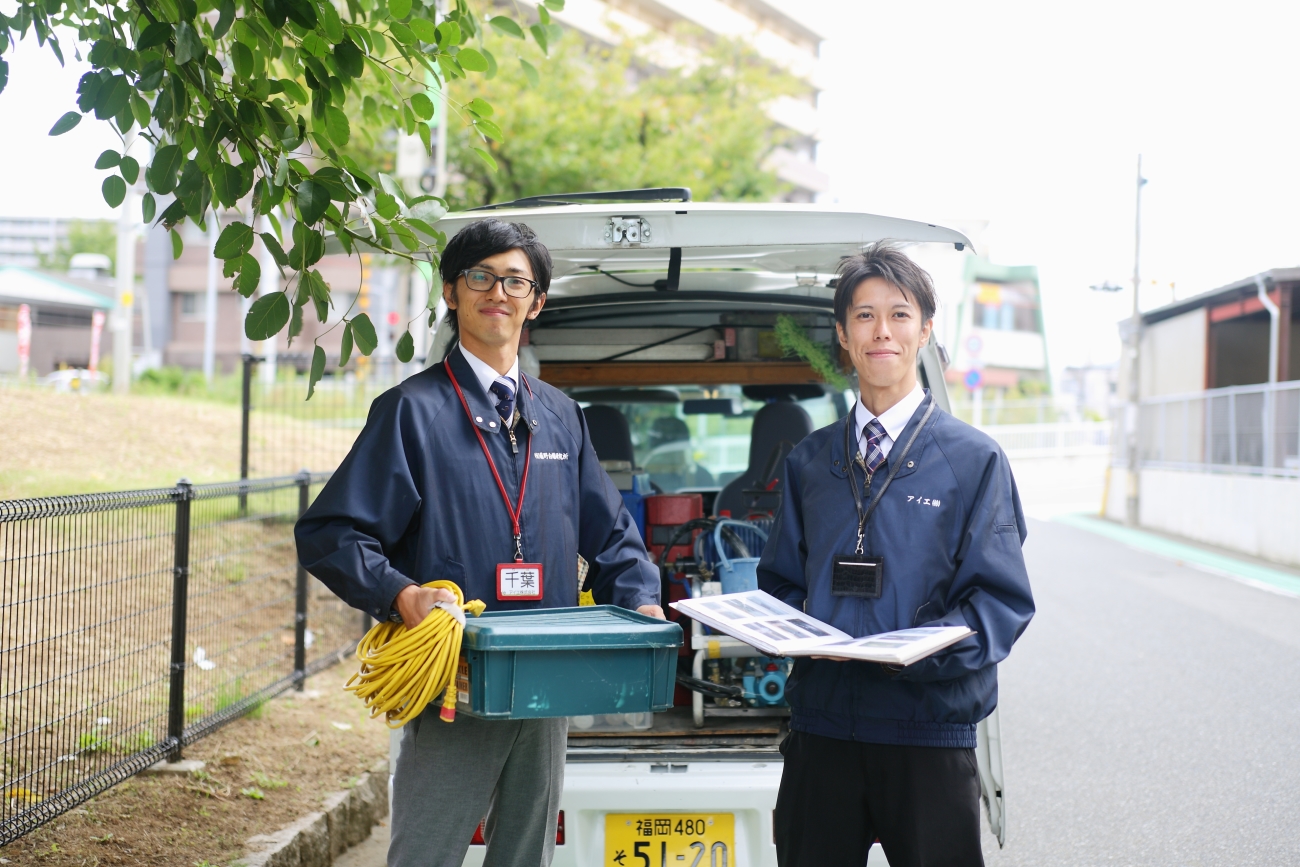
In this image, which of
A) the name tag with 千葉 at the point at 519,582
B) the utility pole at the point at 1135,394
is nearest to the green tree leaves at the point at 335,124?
the name tag with 千葉 at the point at 519,582

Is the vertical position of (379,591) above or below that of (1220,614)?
above

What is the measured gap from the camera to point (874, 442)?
2674 mm

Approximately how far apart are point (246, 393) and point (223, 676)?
2.69 m

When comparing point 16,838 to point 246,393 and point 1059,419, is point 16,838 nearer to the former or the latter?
point 246,393

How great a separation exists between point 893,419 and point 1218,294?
2240cm

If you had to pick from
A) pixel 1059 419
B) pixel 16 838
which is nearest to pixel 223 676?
pixel 16 838

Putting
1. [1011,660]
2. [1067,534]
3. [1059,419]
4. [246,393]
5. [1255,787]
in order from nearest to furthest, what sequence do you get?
[1255,787] < [246,393] < [1011,660] < [1067,534] < [1059,419]

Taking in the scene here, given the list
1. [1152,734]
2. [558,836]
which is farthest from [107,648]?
[1152,734]

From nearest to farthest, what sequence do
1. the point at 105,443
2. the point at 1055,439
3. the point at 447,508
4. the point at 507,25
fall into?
the point at 447,508
the point at 507,25
the point at 105,443
the point at 1055,439

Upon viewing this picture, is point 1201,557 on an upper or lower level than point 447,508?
lower

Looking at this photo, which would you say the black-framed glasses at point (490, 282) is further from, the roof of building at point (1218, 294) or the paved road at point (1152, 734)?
the roof of building at point (1218, 294)

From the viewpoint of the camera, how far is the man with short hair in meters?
2.47

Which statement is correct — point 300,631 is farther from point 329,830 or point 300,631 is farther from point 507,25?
point 507,25

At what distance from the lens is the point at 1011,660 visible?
8.72 meters
